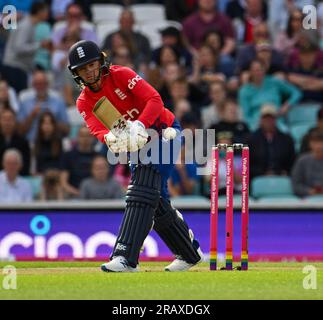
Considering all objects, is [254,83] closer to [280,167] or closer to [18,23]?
[280,167]

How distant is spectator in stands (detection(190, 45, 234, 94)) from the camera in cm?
1680

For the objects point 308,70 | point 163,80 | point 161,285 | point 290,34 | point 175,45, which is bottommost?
point 161,285

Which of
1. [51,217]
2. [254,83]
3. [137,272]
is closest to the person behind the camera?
[137,272]

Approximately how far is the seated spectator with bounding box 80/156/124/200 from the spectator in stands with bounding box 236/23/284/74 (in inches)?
118

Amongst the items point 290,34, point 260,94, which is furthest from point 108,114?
point 290,34

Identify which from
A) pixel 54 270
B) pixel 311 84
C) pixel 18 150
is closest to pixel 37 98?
pixel 18 150

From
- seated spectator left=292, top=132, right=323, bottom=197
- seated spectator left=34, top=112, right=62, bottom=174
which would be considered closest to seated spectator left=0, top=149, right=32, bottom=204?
seated spectator left=34, top=112, right=62, bottom=174

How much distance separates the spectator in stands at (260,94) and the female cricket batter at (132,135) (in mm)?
6382

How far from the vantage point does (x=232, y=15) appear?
18.5m

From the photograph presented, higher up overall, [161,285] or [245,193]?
[245,193]

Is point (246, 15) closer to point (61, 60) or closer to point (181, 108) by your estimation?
point (181, 108)

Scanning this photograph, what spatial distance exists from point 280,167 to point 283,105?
143 centimetres

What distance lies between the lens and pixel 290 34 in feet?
58.2

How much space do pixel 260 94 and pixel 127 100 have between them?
6.76 meters
